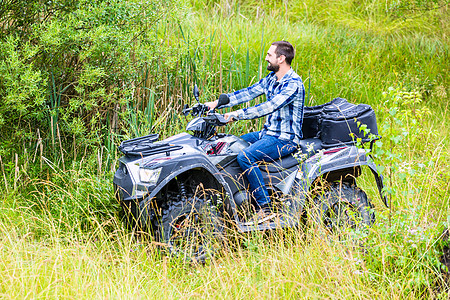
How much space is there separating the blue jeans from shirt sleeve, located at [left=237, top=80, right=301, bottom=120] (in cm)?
28

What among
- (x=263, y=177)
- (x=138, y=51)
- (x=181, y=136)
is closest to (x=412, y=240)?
(x=263, y=177)

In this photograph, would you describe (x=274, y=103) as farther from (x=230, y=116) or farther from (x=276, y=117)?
(x=230, y=116)

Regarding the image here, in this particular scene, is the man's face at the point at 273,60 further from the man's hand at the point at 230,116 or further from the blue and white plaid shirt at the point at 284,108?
the man's hand at the point at 230,116

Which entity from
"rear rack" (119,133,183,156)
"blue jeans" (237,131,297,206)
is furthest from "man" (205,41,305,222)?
"rear rack" (119,133,183,156)

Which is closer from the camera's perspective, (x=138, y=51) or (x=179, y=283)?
(x=179, y=283)

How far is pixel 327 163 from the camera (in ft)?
14.2

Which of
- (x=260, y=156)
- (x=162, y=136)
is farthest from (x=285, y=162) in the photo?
(x=162, y=136)

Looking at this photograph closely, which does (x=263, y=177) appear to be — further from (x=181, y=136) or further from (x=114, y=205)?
(x=114, y=205)

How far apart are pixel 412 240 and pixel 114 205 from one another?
262 centimetres

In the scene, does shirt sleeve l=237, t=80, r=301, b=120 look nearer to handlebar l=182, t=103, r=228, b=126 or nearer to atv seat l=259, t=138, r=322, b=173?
handlebar l=182, t=103, r=228, b=126

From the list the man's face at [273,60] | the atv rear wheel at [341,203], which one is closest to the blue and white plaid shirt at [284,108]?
the man's face at [273,60]

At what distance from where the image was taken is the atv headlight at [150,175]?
147 inches

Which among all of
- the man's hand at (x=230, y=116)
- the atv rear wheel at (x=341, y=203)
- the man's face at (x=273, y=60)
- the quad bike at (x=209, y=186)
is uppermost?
the man's face at (x=273, y=60)

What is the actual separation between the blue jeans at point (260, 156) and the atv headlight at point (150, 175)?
2.74 feet
